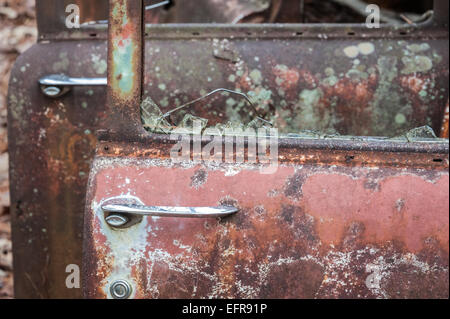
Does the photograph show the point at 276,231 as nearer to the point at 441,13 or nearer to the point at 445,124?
the point at 445,124

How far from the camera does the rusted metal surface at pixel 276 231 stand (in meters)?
0.97

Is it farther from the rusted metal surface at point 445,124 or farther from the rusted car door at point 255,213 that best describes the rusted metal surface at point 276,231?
the rusted metal surface at point 445,124

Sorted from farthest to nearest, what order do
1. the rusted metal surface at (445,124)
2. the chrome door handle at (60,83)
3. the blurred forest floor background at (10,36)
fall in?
the blurred forest floor background at (10,36) < the chrome door handle at (60,83) < the rusted metal surface at (445,124)

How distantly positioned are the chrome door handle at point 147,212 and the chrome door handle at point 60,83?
0.62 m

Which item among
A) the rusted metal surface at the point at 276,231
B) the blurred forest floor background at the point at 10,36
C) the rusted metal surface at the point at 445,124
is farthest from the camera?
the blurred forest floor background at the point at 10,36

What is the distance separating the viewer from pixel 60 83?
1514 mm

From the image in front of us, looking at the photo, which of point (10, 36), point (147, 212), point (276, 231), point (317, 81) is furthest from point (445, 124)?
point (10, 36)

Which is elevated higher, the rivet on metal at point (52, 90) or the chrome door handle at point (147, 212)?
the rivet on metal at point (52, 90)

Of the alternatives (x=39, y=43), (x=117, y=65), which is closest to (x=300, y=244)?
(x=117, y=65)

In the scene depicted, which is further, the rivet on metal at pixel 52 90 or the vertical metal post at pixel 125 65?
the rivet on metal at pixel 52 90

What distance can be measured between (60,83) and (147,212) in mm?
733

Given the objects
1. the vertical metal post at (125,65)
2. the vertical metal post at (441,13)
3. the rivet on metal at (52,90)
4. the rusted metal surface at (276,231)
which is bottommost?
the rusted metal surface at (276,231)

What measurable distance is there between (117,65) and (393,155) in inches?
25.1

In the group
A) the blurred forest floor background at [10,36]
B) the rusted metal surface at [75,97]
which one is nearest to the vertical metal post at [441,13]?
the rusted metal surface at [75,97]
